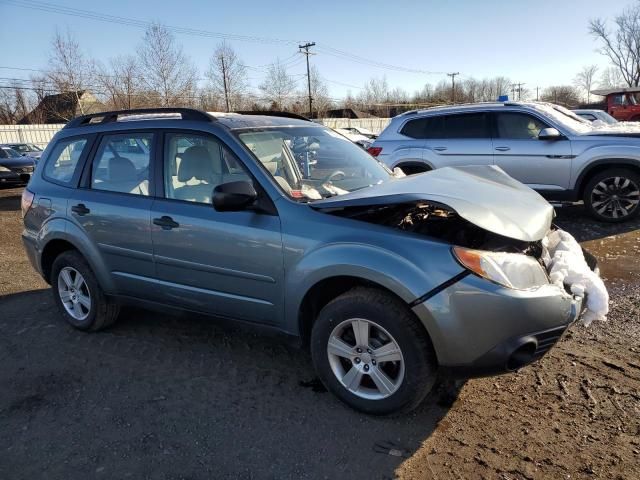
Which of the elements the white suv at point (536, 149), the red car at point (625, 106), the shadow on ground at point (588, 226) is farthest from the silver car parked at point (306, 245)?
the red car at point (625, 106)

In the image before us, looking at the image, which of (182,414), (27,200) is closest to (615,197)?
(182,414)

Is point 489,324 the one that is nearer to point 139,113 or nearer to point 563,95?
point 139,113

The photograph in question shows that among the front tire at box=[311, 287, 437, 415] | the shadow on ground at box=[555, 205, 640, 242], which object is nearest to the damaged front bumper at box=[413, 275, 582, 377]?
the front tire at box=[311, 287, 437, 415]

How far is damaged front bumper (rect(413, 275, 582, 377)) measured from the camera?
8.36 ft

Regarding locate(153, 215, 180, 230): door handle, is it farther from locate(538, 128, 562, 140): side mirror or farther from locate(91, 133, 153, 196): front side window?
locate(538, 128, 562, 140): side mirror

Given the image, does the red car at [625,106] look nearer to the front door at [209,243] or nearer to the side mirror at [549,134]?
the side mirror at [549,134]

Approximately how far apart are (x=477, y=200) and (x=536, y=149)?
17.6 feet

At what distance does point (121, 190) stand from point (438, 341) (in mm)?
2766

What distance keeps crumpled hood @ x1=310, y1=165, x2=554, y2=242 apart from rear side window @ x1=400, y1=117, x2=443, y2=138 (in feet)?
16.1

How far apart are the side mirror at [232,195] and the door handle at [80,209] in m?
1.58

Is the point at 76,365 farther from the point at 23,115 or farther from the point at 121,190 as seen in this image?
the point at 23,115

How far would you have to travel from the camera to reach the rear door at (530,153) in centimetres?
757

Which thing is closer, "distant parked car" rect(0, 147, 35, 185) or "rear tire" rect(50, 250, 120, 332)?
"rear tire" rect(50, 250, 120, 332)

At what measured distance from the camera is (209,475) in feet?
8.36
